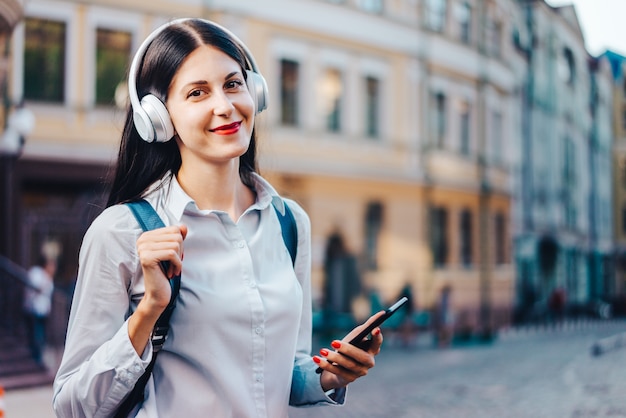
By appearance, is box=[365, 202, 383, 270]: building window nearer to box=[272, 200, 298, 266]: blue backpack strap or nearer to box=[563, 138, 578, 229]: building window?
box=[563, 138, 578, 229]: building window

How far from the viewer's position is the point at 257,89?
1875mm

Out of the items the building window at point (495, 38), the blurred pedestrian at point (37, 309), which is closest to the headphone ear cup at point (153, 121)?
the blurred pedestrian at point (37, 309)

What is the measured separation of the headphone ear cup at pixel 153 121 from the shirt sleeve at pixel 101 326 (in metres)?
0.16

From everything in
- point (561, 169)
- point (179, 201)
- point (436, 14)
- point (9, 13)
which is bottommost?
point (179, 201)

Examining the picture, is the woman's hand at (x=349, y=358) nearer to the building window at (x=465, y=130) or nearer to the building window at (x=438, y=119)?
the building window at (x=438, y=119)

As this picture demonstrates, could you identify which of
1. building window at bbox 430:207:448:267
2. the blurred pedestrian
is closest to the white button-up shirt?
the blurred pedestrian

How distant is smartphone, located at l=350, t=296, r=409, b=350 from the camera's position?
1639 millimetres

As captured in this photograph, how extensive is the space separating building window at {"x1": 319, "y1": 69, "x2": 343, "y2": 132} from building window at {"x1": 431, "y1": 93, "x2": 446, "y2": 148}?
3.20 meters

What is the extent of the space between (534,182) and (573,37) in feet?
32.0

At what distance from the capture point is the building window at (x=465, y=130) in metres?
23.8

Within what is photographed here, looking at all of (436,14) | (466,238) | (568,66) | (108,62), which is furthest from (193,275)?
(466,238)

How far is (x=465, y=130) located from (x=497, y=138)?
1.62 m

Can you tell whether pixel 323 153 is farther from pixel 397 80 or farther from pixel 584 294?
pixel 584 294

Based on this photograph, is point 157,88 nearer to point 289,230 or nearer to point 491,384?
point 289,230
